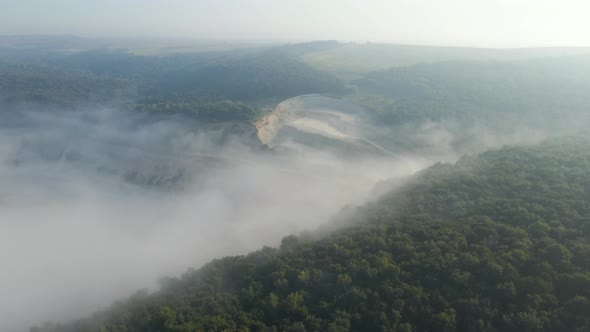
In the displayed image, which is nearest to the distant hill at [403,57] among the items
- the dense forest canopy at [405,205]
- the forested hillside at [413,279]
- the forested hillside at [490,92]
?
the forested hillside at [490,92]

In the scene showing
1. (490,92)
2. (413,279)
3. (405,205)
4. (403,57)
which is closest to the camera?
(413,279)

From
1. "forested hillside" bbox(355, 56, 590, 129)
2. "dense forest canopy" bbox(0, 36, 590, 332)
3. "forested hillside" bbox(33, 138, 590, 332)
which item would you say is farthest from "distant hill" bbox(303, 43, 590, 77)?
"forested hillside" bbox(33, 138, 590, 332)

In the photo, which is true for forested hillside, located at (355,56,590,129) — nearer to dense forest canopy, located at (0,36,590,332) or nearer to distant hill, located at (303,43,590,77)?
dense forest canopy, located at (0,36,590,332)

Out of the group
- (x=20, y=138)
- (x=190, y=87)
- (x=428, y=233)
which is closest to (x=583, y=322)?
(x=428, y=233)

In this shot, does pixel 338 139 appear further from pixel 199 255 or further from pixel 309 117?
pixel 199 255

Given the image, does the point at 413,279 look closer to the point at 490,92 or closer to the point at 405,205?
the point at 405,205

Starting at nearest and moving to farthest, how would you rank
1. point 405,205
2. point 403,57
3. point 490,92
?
point 405,205 < point 490,92 < point 403,57

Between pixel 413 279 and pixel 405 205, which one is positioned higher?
pixel 413 279

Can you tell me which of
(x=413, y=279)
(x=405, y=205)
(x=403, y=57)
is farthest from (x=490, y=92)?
(x=413, y=279)

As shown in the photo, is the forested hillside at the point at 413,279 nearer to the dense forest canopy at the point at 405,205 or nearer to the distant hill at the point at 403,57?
the dense forest canopy at the point at 405,205
